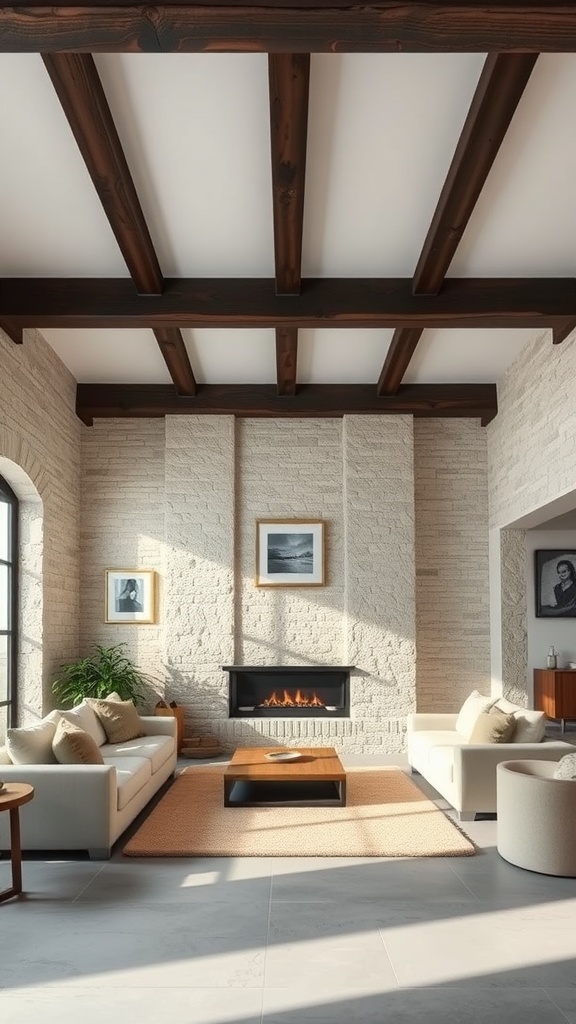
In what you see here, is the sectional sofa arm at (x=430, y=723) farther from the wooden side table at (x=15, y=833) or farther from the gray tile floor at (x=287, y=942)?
the wooden side table at (x=15, y=833)

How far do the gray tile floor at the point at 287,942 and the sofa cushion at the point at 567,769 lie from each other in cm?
56

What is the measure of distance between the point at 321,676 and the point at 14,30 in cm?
740

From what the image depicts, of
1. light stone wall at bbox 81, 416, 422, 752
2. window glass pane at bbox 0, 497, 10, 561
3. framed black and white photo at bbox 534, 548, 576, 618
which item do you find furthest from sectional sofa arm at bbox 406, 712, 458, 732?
framed black and white photo at bbox 534, 548, 576, 618

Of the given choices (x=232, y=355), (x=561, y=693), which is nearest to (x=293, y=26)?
(x=232, y=355)

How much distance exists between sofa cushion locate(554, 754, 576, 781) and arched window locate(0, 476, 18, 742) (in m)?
4.69

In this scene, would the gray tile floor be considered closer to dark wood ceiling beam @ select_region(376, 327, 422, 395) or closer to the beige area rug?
the beige area rug

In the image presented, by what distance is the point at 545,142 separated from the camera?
4844 millimetres

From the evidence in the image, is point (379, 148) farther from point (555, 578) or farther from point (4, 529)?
point (555, 578)

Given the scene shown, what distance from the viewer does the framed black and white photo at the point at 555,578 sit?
1300 cm

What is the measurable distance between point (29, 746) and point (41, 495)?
3.09 meters

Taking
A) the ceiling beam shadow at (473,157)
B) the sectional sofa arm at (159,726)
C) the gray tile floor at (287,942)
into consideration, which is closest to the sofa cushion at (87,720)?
the sectional sofa arm at (159,726)

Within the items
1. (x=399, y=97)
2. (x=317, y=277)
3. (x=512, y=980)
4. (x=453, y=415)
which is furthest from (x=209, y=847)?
(x=453, y=415)

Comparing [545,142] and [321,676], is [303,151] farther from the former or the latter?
[321,676]

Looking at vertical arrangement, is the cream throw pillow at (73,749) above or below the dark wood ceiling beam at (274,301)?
below
